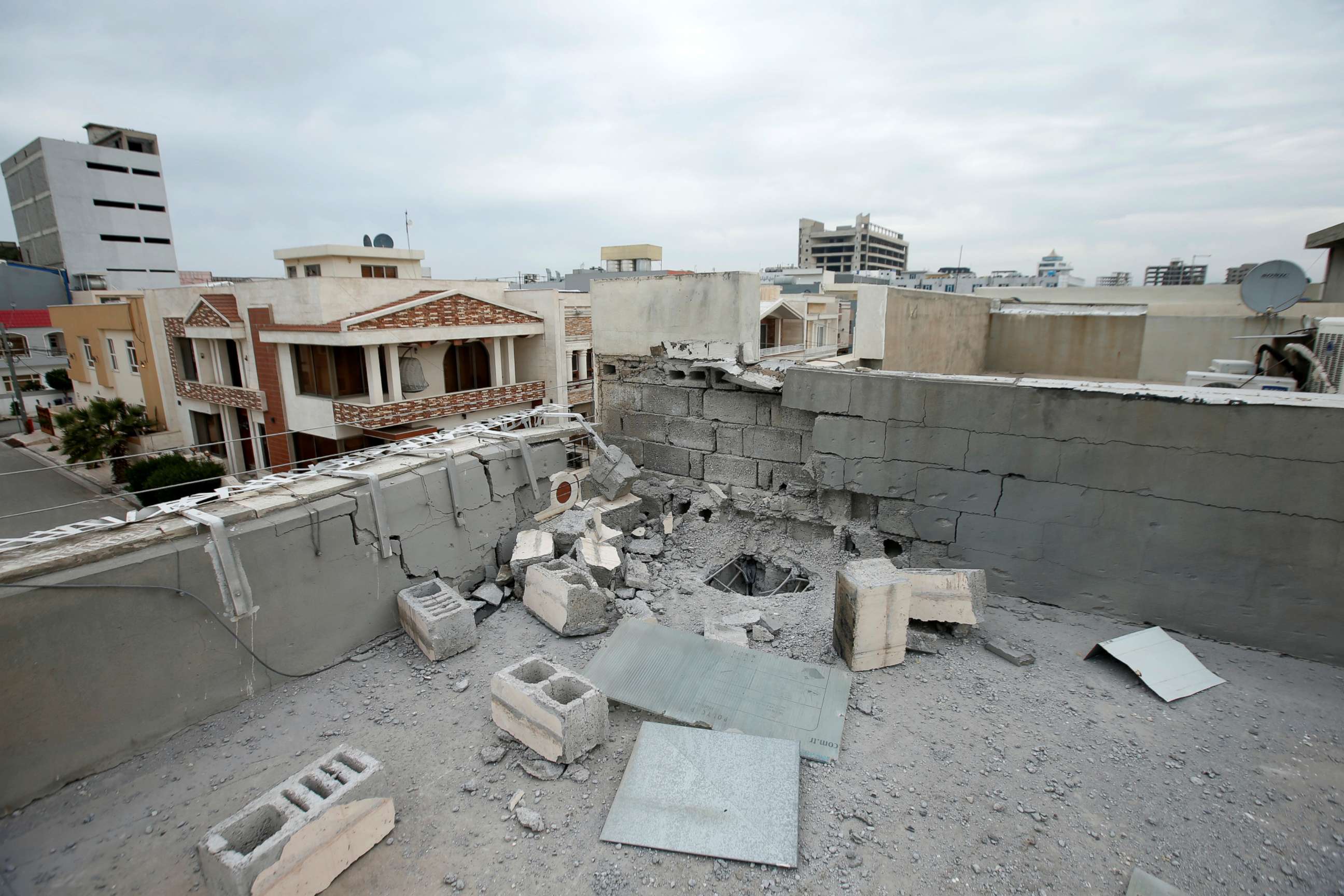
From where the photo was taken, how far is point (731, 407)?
5.89 metres

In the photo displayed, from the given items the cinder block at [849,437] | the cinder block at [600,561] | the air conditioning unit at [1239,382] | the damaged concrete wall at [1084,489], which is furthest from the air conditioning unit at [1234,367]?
the cinder block at [600,561]

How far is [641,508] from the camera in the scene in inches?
246

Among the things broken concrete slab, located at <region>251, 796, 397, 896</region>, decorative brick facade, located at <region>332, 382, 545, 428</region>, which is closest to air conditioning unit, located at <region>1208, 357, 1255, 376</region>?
broken concrete slab, located at <region>251, 796, 397, 896</region>

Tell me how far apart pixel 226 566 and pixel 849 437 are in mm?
4526

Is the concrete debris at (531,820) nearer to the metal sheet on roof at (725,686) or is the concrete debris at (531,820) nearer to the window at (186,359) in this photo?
the metal sheet on roof at (725,686)

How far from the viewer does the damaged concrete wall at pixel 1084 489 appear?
154 inches

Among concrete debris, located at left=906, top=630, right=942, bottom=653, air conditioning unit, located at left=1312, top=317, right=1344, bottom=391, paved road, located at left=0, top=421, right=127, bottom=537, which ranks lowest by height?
paved road, located at left=0, top=421, right=127, bottom=537

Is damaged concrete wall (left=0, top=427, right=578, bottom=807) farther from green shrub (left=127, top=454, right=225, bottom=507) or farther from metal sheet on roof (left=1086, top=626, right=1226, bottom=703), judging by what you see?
green shrub (left=127, top=454, right=225, bottom=507)

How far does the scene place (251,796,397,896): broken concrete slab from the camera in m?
2.38

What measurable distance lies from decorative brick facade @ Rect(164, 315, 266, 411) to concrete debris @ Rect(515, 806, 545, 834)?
19001mm

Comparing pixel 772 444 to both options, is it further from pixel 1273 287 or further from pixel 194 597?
pixel 1273 287

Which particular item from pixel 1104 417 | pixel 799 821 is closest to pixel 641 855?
pixel 799 821

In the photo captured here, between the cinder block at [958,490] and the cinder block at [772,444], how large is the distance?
3.62 ft

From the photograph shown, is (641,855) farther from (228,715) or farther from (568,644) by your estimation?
(228,715)
